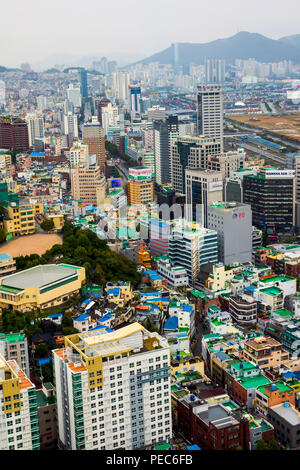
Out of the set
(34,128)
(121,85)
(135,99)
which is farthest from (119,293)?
(121,85)

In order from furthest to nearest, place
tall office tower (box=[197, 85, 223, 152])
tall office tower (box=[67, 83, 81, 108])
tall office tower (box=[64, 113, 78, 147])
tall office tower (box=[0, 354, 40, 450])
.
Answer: tall office tower (box=[67, 83, 81, 108]) < tall office tower (box=[64, 113, 78, 147]) < tall office tower (box=[197, 85, 223, 152]) < tall office tower (box=[0, 354, 40, 450])

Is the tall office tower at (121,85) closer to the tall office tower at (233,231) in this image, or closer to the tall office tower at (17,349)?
the tall office tower at (233,231)

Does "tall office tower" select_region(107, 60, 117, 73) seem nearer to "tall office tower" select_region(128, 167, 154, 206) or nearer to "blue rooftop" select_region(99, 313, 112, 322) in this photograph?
"tall office tower" select_region(128, 167, 154, 206)

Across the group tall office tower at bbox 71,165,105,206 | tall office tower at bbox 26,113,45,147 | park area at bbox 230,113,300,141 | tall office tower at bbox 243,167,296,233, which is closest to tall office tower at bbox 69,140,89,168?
tall office tower at bbox 71,165,105,206

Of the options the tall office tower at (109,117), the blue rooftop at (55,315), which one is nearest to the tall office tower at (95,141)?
the tall office tower at (109,117)

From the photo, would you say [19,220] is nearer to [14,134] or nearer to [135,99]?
[14,134]

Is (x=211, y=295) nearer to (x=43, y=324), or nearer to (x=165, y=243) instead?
(x=165, y=243)
